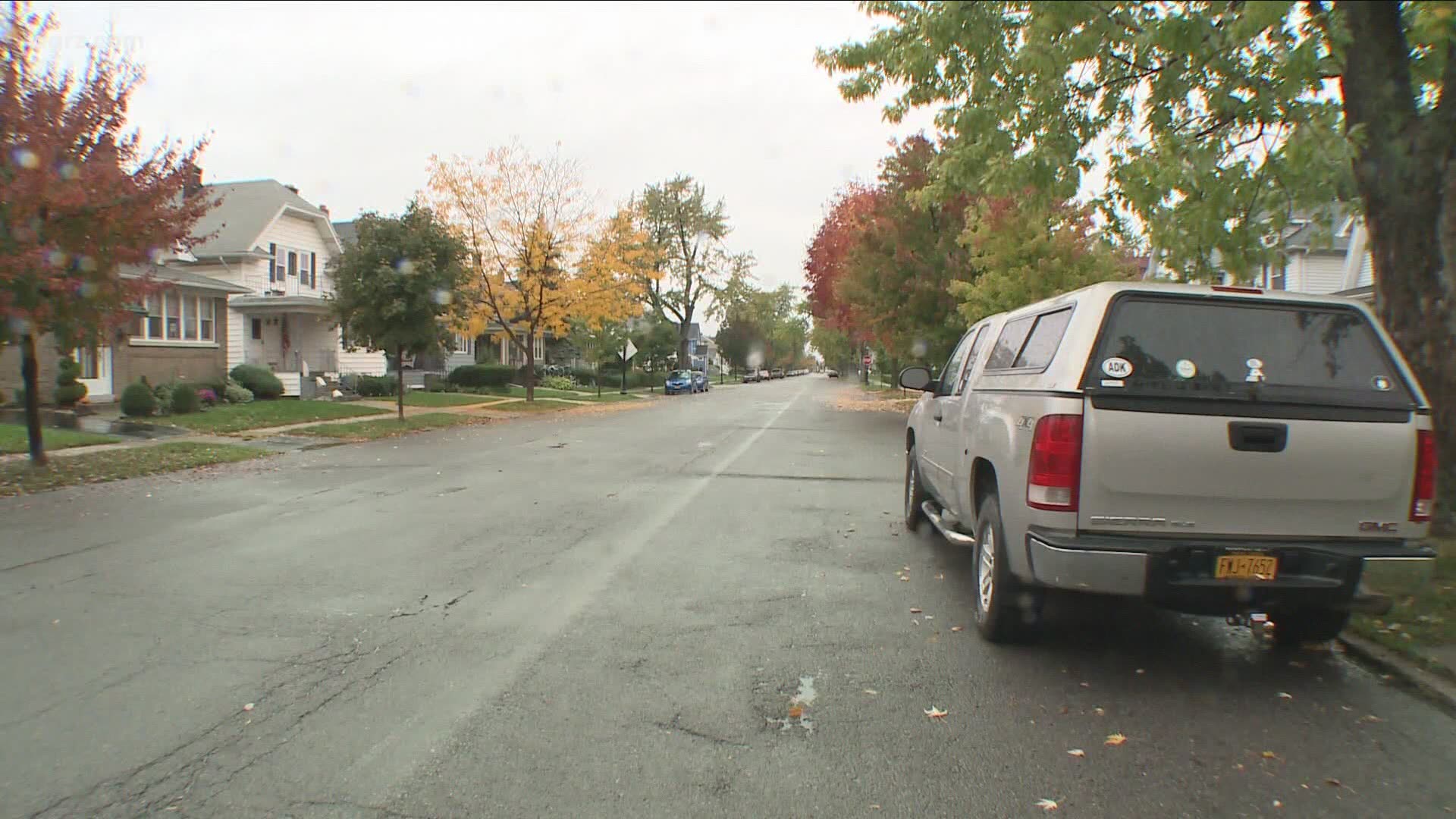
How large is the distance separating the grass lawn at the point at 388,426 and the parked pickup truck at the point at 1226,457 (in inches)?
707

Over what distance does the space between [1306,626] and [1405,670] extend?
0.53 metres

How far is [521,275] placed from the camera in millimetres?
32938

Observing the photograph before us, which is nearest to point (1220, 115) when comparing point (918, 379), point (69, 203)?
point (918, 379)

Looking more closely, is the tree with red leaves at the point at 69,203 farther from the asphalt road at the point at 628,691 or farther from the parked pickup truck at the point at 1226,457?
the parked pickup truck at the point at 1226,457

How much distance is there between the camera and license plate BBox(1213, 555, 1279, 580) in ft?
15.0

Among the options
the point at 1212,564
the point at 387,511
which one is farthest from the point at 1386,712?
the point at 387,511

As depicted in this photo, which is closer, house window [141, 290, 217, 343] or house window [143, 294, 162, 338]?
house window [143, 294, 162, 338]

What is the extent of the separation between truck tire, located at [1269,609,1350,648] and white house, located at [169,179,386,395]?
30127 millimetres

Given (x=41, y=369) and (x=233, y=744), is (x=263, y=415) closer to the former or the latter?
(x=41, y=369)

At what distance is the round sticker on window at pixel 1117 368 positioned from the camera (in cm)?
465

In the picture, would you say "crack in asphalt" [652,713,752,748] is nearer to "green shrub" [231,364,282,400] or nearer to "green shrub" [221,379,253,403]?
"green shrub" [221,379,253,403]

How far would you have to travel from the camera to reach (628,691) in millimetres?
4664

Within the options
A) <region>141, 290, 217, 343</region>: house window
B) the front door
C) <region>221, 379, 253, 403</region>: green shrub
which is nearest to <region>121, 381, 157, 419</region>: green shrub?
the front door

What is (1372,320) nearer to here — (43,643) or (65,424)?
(43,643)
